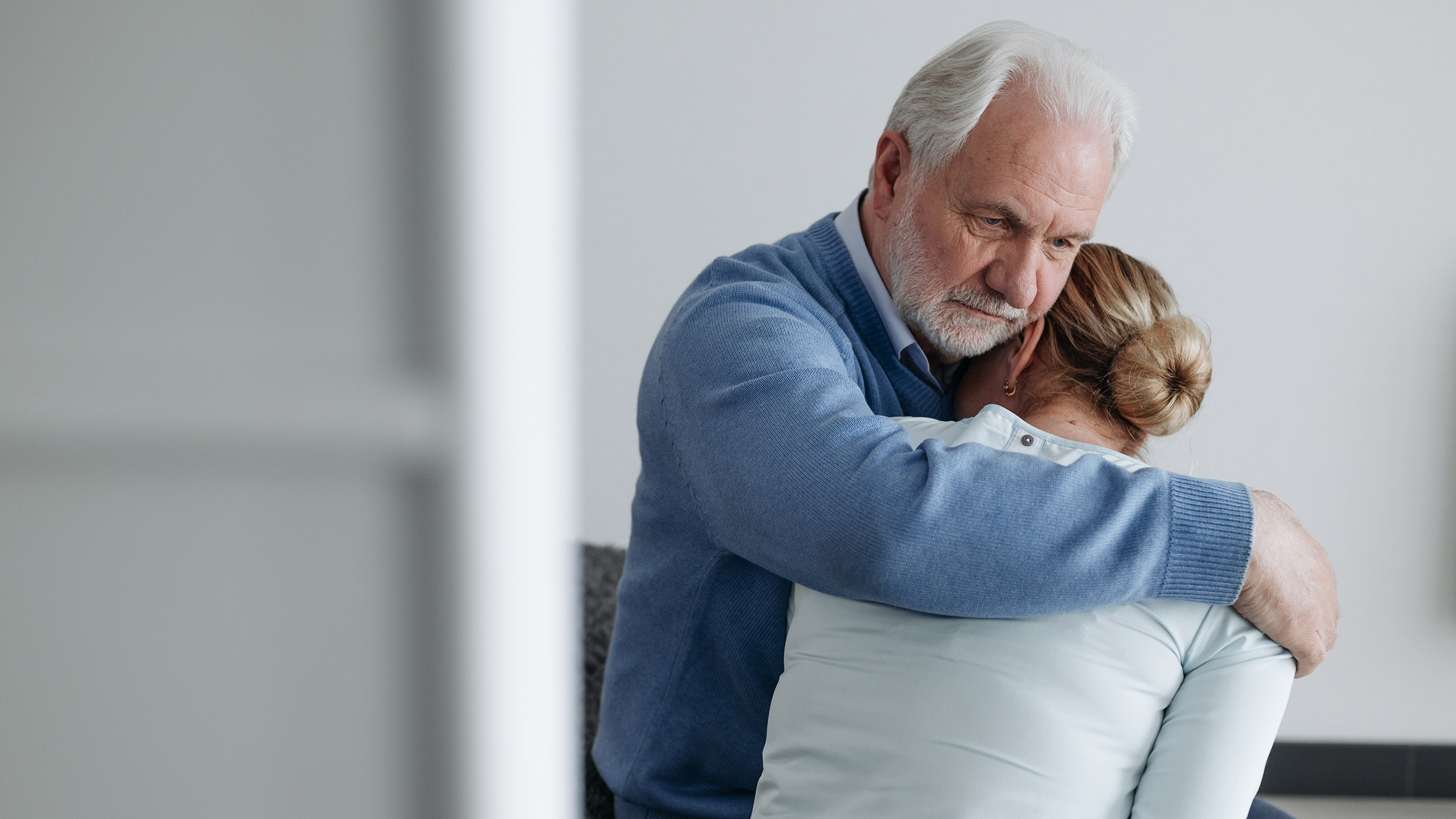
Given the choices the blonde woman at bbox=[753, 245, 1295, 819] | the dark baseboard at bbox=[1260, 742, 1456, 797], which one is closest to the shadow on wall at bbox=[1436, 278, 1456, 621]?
the dark baseboard at bbox=[1260, 742, 1456, 797]

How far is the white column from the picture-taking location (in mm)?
196

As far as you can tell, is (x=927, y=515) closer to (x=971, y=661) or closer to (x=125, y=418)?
(x=971, y=661)

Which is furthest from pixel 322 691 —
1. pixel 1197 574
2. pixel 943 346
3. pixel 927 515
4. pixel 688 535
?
pixel 943 346

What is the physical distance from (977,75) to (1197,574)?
26.2 inches

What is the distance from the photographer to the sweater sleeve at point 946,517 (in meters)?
0.82

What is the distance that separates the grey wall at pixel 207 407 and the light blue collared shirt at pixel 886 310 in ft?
3.64

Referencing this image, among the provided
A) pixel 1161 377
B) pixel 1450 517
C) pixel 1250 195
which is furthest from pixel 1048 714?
pixel 1450 517

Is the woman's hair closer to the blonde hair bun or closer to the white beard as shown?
the blonde hair bun

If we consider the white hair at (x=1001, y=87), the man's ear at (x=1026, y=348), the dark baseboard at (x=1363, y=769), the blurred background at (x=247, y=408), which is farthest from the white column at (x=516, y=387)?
the dark baseboard at (x=1363, y=769)

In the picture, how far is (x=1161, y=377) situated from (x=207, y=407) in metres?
1.00

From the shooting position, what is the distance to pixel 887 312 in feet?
4.22

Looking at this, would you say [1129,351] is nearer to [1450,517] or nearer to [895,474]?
[895,474]

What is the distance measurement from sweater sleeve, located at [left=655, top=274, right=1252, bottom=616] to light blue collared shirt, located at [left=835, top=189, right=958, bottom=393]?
1.15 ft

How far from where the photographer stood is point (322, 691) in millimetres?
203
